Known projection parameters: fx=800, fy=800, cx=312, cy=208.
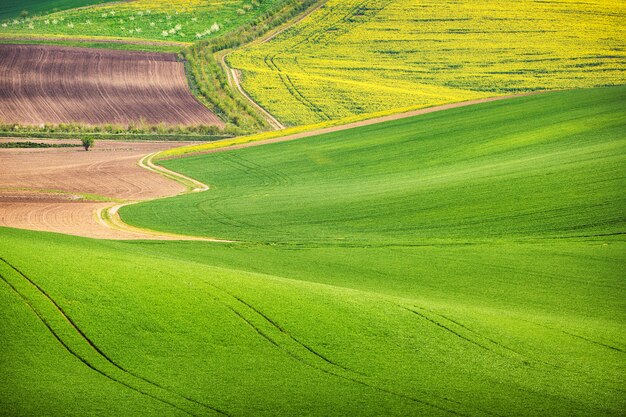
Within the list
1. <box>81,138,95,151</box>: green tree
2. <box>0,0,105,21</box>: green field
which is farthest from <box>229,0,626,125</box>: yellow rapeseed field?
<box>0,0,105,21</box>: green field

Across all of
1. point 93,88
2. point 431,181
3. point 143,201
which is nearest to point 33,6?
point 93,88

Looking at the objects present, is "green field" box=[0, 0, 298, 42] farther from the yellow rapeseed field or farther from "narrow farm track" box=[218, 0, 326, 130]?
the yellow rapeseed field

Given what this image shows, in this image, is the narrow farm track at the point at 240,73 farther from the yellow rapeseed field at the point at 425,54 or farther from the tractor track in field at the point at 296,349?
the tractor track in field at the point at 296,349

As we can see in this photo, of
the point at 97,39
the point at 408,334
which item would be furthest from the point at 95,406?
the point at 97,39

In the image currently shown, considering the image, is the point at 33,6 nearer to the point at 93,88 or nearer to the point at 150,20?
the point at 150,20

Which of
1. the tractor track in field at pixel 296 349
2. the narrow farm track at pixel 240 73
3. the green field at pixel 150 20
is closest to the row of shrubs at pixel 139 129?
the narrow farm track at pixel 240 73

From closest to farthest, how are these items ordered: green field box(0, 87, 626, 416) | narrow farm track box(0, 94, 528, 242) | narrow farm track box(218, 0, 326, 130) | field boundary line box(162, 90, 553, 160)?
green field box(0, 87, 626, 416) < narrow farm track box(0, 94, 528, 242) < field boundary line box(162, 90, 553, 160) < narrow farm track box(218, 0, 326, 130)

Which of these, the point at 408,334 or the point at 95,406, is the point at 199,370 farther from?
the point at 408,334

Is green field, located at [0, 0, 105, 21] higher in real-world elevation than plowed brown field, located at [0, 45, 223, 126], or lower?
higher

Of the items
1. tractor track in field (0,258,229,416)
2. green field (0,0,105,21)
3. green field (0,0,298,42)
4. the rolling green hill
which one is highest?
green field (0,0,105,21)
